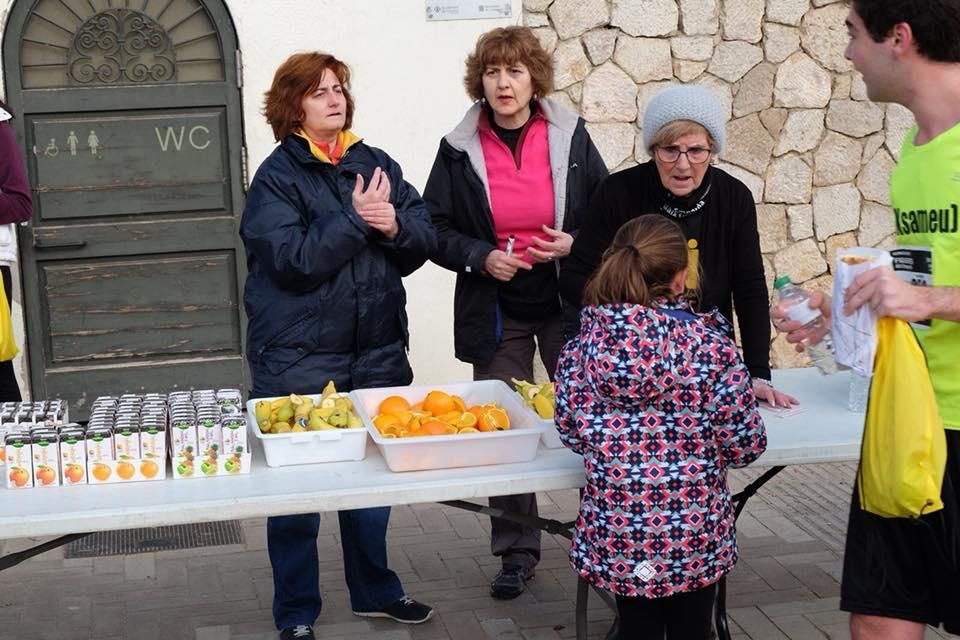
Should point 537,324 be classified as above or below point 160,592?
above

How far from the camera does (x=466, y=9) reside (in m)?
6.40

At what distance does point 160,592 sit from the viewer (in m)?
4.50

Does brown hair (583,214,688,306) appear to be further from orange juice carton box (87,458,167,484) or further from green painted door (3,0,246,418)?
green painted door (3,0,246,418)

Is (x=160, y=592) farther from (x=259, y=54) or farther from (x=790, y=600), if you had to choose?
(x=259, y=54)

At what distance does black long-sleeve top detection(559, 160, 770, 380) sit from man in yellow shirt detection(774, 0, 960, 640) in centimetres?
100

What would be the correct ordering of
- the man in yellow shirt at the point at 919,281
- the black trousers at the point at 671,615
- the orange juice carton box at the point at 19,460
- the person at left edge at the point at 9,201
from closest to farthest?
the man in yellow shirt at the point at 919,281 < the orange juice carton box at the point at 19,460 < the black trousers at the point at 671,615 < the person at left edge at the point at 9,201

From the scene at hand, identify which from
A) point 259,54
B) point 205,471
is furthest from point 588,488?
point 259,54

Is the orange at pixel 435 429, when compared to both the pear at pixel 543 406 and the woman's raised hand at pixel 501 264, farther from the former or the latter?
the woman's raised hand at pixel 501 264

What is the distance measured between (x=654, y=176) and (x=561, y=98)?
113 inches

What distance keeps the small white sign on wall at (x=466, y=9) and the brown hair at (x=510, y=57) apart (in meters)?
2.06

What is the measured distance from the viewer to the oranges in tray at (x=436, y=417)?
3172 millimetres

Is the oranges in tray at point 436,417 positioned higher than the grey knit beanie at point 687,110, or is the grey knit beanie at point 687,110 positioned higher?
the grey knit beanie at point 687,110

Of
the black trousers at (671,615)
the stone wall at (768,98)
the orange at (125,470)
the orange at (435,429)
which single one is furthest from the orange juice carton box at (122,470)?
the stone wall at (768,98)

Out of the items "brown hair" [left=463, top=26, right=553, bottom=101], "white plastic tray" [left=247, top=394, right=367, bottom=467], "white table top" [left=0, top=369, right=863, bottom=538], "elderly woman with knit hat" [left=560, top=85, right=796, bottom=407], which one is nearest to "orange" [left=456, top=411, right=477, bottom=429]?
"white table top" [left=0, top=369, right=863, bottom=538]
